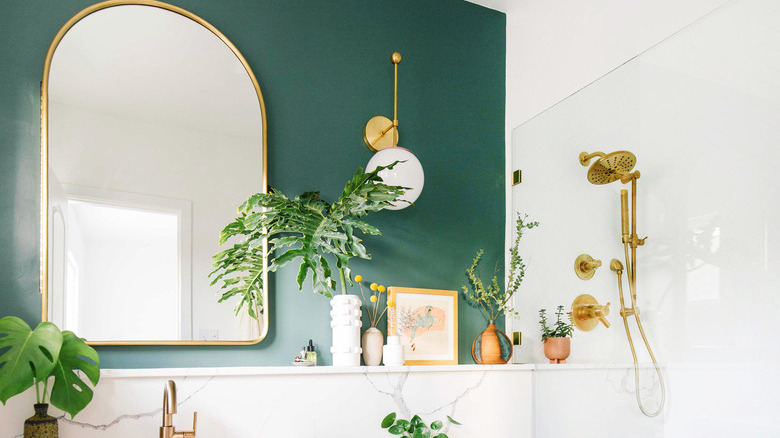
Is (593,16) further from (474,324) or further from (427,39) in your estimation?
(474,324)

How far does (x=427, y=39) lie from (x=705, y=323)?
4.92 ft

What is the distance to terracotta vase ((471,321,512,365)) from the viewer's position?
2262mm

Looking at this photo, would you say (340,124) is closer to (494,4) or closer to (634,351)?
(494,4)

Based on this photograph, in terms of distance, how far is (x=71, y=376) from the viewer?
150cm

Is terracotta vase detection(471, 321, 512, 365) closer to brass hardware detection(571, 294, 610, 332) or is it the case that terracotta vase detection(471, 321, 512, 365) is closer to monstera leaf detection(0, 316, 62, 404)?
brass hardware detection(571, 294, 610, 332)

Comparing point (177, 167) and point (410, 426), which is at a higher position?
point (177, 167)

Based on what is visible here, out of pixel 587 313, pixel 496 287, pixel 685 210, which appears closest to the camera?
pixel 685 210

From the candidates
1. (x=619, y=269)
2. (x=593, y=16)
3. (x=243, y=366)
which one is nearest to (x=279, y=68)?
(x=243, y=366)

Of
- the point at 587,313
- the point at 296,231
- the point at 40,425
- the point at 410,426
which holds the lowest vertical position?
the point at 410,426

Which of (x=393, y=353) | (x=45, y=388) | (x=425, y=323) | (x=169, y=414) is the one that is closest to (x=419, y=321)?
(x=425, y=323)

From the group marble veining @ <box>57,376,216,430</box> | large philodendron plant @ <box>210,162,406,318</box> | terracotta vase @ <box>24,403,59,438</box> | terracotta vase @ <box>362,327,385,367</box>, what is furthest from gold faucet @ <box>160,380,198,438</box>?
terracotta vase @ <box>362,327,385,367</box>

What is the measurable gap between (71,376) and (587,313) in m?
1.53

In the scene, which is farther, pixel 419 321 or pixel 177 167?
pixel 419 321

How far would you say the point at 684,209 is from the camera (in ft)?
5.44
